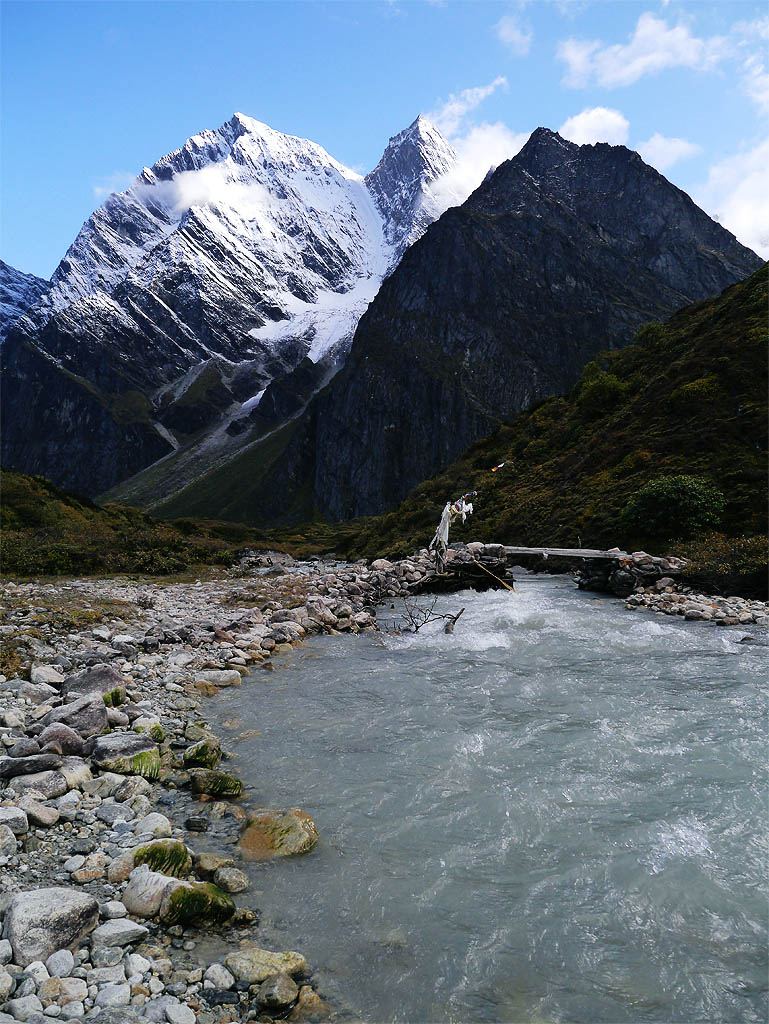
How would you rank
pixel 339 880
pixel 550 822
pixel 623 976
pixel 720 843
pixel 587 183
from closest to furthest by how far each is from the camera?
pixel 623 976 < pixel 339 880 < pixel 720 843 < pixel 550 822 < pixel 587 183

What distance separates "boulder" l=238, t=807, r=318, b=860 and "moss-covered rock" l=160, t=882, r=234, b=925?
99cm

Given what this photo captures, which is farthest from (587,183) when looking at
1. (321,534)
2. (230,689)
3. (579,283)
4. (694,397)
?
(230,689)

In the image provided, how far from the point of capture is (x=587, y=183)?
646 ft

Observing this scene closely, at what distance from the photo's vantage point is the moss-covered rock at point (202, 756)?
743 cm

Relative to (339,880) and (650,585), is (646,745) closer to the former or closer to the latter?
(339,880)

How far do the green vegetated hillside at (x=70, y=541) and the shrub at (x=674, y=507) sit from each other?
30520mm

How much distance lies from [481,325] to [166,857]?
156875 mm

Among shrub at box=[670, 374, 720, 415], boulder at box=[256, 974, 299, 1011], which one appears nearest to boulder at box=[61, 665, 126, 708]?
boulder at box=[256, 974, 299, 1011]

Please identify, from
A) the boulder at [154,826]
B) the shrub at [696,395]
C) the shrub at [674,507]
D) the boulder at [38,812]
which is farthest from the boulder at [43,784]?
the shrub at [696,395]

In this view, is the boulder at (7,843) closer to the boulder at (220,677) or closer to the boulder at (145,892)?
the boulder at (145,892)

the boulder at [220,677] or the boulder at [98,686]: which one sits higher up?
the boulder at [98,686]

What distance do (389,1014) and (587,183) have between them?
9650 inches

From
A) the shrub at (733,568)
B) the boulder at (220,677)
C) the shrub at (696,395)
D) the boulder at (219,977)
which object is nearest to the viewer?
the boulder at (219,977)

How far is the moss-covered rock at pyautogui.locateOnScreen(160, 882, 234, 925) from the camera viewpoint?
14.3ft
